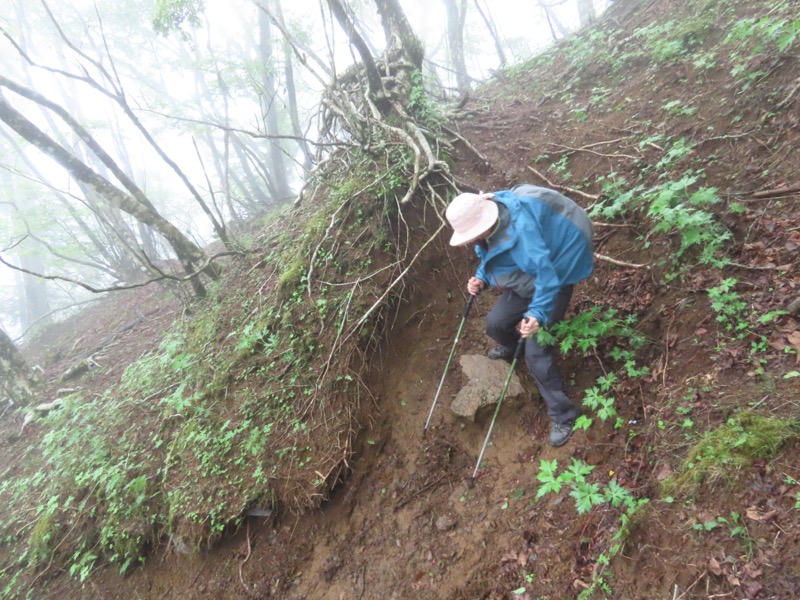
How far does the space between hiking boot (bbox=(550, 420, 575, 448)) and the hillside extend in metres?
0.07

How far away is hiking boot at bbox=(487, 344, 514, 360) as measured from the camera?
3.96m

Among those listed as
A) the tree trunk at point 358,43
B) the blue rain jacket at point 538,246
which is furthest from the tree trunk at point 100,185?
the blue rain jacket at point 538,246

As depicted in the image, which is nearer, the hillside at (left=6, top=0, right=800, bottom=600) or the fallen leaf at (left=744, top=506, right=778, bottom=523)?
the fallen leaf at (left=744, top=506, right=778, bottom=523)

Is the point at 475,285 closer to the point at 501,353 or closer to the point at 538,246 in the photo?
the point at 538,246

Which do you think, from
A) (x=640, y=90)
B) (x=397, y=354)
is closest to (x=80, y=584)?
(x=397, y=354)

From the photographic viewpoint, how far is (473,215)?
2.94 metres

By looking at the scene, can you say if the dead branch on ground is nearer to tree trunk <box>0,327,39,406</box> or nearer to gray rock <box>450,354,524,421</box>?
gray rock <box>450,354,524,421</box>

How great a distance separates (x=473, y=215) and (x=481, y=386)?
69.1 inches

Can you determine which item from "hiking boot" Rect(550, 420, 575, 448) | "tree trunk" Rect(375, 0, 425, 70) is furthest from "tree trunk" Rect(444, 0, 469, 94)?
"hiking boot" Rect(550, 420, 575, 448)

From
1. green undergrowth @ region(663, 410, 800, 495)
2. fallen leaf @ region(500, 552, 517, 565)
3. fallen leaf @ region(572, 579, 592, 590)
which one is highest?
green undergrowth @ region(663, 410, 800, 495)

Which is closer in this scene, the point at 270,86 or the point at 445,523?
the point at 445,523

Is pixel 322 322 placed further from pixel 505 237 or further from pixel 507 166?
pixel 507 166

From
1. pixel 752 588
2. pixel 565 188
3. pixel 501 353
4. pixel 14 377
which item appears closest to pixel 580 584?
pixel 752 588

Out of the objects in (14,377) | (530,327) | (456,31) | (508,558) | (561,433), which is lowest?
(508,558)
